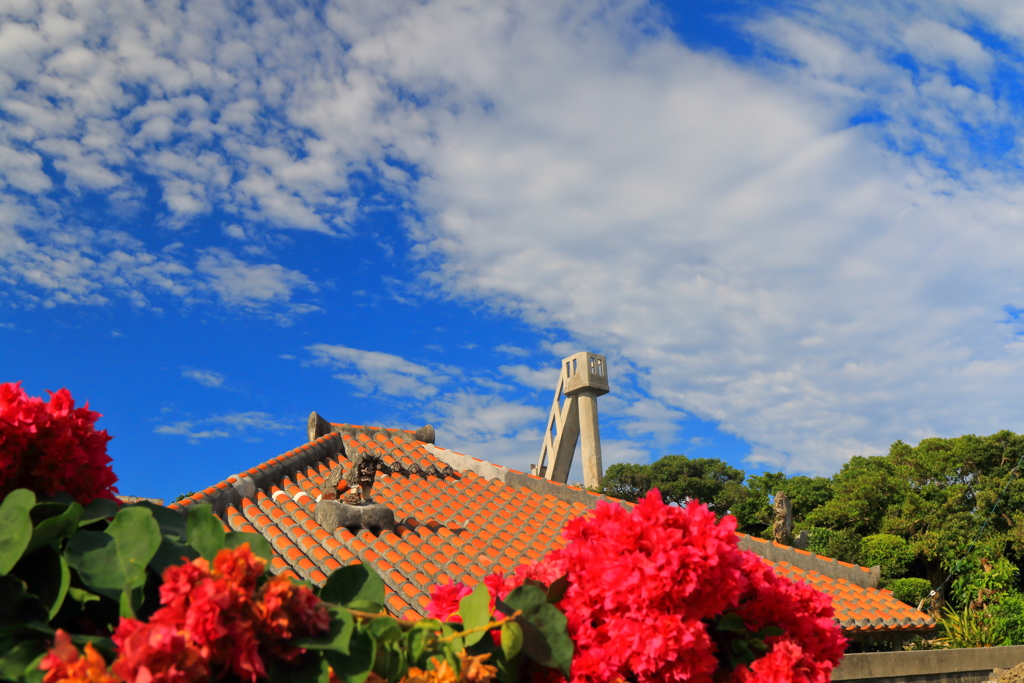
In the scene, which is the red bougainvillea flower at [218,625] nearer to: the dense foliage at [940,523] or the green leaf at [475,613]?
the green leaf at [475,613]

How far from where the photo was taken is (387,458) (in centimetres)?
1340

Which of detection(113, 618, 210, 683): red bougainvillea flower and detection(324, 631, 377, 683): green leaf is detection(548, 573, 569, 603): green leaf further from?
detection(113, 618, 210, 683): red bougainvillea flower

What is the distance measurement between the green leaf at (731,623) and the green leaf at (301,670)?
5.56 ft

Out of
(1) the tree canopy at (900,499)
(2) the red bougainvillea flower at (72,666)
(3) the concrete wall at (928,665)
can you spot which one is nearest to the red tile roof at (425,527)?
(3) the concrete wall at (928,665)

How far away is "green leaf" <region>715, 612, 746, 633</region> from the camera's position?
2.79 m

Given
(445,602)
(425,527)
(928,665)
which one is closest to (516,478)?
(425,527)

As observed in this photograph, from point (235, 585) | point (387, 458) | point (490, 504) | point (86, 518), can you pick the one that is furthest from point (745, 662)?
point (387, 458)

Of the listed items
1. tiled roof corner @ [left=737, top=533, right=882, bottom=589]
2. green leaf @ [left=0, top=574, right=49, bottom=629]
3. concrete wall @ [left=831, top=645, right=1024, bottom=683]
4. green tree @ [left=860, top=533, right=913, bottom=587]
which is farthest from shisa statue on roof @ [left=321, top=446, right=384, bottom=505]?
green tree @ [left=860, top=533, right=913, bottom=587]

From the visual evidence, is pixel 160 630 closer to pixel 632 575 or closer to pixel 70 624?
pixel 70 624

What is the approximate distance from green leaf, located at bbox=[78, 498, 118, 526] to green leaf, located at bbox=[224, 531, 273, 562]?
0.44 m

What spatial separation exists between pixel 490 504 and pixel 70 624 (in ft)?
34.0

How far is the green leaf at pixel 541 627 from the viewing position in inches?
91.9

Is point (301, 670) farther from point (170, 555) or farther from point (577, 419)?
point (577, 419)

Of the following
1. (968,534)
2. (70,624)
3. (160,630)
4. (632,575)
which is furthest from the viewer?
(968,534)
